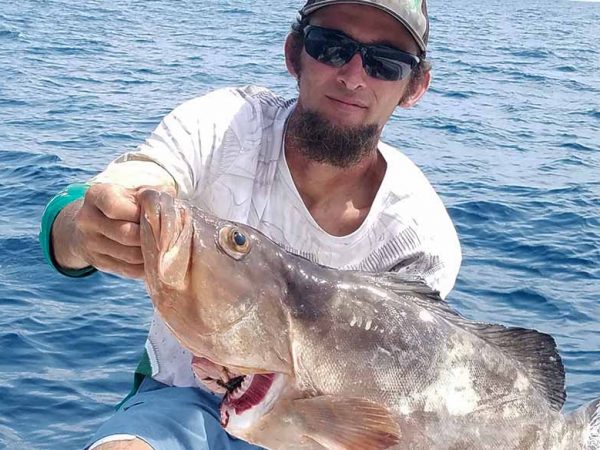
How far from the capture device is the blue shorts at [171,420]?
3.68 metres

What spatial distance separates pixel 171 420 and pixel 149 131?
1098cm

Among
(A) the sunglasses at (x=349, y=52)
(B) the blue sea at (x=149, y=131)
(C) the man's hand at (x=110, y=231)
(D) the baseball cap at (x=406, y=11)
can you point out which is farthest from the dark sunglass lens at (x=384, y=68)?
(B) the blue sea at (x=149, y=131)

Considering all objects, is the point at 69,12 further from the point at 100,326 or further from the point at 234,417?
the point at 234,417

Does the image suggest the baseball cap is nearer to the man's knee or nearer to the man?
the man

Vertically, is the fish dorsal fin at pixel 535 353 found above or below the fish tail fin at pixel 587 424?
above

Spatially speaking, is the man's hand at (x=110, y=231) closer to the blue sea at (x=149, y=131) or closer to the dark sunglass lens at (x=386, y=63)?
the dark sunglass lens at (x=386, y=63)

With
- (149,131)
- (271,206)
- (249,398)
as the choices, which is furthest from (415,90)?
(149,131)

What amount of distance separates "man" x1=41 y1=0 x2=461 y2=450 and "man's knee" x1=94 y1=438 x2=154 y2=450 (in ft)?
0.64

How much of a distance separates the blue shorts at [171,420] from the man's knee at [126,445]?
1.2 inches

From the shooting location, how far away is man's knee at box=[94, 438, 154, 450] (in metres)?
3.53

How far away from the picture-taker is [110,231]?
2834 millimetres

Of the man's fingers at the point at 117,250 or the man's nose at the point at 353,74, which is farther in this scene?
the man's nose at the point at 353,74

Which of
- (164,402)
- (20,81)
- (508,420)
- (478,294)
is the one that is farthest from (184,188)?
(20,81)

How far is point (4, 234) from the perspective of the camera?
906 cm
